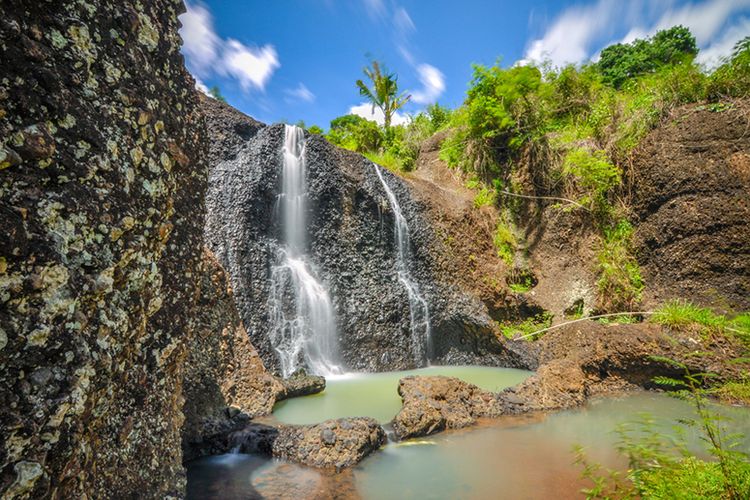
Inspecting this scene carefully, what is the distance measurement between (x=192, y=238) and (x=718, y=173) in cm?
975

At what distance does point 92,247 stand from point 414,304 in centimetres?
740

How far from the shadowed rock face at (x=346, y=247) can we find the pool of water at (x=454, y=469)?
3553mm

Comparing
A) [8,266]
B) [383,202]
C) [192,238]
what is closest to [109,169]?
[8,266]

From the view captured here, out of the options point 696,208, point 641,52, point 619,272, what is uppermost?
point 641,52

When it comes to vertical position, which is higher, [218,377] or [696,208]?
A: [696,208]

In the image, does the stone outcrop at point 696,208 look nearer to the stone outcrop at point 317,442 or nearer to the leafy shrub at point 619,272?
the leafy shrub at point 619,272

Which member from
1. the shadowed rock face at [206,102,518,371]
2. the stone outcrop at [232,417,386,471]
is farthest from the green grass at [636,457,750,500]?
the shadowed rock face at [206,102,518,371]

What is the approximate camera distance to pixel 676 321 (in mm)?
6543

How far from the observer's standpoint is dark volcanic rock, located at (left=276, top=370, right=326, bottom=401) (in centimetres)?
528

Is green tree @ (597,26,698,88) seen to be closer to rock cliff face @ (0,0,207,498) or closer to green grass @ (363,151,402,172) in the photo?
green grass @ (363,151,402,172)

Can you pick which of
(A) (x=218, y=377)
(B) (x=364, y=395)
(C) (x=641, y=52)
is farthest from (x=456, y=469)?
(C) (x=641, y=52)

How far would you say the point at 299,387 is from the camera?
554 cm

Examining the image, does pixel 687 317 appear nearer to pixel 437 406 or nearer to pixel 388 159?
pixel 437 406

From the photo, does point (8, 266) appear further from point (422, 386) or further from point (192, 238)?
point (422, 386)
